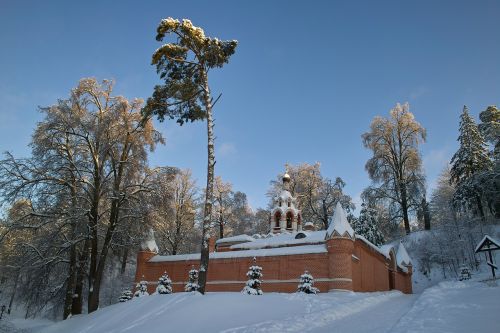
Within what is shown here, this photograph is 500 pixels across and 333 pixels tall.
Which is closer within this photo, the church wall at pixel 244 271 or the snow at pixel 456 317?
the snow at pixel 456 317

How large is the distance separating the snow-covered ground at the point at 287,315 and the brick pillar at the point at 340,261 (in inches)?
109

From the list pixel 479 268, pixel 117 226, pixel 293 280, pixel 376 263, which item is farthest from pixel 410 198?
pixel 117 226

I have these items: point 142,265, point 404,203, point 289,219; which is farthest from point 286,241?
point 404,203

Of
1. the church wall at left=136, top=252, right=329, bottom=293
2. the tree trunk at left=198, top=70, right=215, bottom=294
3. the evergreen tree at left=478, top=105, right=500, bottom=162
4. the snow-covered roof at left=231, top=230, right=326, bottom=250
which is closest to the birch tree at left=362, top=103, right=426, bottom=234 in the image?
the evergreen tree at left=478, top=105, right=500, bottom=162

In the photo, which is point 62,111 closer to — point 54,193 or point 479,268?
point 54,193

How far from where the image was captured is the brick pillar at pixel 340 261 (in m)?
19.7

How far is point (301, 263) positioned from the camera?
21.4m

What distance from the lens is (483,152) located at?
35.1 meters

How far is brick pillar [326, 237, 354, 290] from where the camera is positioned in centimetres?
1966

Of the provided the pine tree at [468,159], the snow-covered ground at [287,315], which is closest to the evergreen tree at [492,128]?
the pine tree at [468,159]

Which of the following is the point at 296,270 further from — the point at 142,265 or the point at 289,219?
the point at 289,219

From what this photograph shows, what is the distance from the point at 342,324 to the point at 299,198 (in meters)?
33.0

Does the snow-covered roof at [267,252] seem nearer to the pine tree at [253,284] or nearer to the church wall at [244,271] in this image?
the church wall at [244,271]

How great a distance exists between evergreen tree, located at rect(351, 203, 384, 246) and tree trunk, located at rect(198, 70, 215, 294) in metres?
23.7
